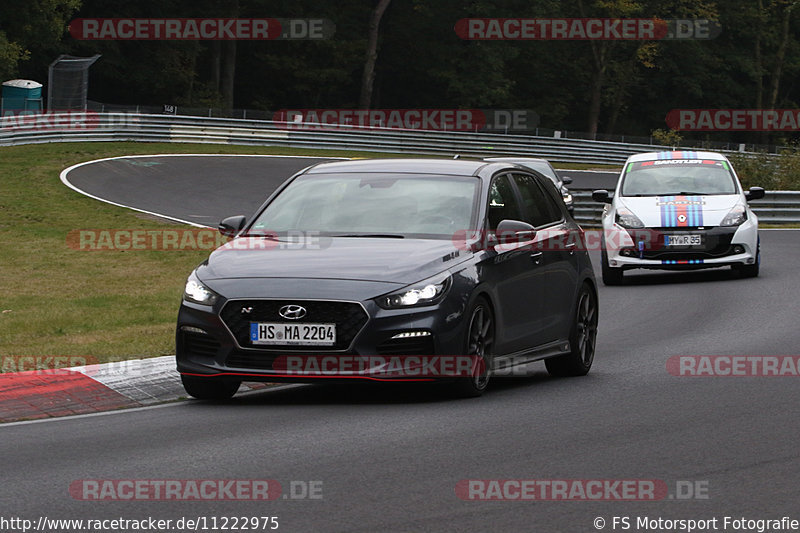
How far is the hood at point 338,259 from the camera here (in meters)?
9.23

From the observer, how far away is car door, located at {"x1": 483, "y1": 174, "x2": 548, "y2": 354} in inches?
395

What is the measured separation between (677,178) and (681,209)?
1.23 m

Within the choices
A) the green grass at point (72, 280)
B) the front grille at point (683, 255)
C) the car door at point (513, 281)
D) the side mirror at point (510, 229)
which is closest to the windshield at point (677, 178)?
the front grille at point (683, 255)

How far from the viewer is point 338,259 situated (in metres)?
9.47

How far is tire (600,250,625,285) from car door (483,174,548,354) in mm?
9020

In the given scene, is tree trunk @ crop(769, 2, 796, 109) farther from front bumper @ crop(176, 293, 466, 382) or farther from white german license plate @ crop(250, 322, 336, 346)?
white german license plate @ crop(250, 322, 336, 346)

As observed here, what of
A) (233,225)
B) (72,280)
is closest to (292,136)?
(72,280)

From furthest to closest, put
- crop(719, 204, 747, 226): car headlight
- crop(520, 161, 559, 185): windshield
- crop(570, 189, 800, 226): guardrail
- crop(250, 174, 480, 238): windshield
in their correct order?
crop(570, 189, 800, 226): guardrail < crop(520, 161, 559, 185): windshield < crop(719, 204, 747, 226): car headlight < crop(250, 174, 480, 238): windshield

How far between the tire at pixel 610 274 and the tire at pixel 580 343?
8.05m

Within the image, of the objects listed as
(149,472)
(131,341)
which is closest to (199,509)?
(149,472)

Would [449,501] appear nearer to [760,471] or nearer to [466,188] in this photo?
[760,471]

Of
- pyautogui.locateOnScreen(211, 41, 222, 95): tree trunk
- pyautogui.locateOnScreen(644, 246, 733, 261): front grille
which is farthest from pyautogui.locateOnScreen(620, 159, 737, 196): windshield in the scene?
pyautogui.locateOnScreen(211, 41, 222, 95): tree trunk

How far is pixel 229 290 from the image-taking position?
927cm

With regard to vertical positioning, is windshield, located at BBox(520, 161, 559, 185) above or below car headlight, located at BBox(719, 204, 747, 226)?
below
